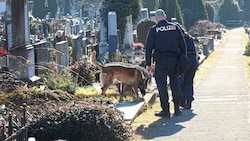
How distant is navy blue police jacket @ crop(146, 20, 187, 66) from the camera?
9.67 metres

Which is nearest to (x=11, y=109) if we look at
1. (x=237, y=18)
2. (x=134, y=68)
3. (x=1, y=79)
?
(x=1, y=79)

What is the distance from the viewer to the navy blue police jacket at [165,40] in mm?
9672

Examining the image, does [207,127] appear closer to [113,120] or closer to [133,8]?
[113,120]

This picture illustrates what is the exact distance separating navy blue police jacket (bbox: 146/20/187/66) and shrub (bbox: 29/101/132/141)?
8.26 ft

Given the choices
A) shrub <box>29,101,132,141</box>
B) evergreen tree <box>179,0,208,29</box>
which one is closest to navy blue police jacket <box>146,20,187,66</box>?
shrub <box>29,101,132,141</box>

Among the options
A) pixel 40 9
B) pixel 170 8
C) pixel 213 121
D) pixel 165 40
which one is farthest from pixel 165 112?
pixel 40 9

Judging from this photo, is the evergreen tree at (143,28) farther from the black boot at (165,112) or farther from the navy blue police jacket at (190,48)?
the black boot at (165,112)

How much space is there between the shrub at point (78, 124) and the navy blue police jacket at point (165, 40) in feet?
8.26

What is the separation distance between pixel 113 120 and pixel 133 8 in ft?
67.0

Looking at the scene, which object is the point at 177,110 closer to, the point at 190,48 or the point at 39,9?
the point at 190,48

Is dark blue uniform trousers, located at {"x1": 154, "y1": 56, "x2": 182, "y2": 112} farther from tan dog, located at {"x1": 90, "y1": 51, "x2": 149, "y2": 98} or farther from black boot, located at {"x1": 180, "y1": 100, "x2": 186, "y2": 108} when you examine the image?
tan dog, located at {"x1": 90, "y1": 51, "x2": 149, "y2": 98}

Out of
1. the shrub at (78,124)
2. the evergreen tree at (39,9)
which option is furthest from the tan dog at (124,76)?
the evergreen tree at (39,9)

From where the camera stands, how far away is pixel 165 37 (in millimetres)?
9672

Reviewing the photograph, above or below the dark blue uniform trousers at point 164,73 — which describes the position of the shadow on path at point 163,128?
below
